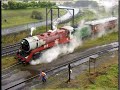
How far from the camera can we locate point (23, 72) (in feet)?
41.6

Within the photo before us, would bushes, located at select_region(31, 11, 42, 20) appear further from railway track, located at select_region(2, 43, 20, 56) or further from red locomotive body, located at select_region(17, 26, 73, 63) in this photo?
railway track, located at select_region(2, 43, 20, 56)

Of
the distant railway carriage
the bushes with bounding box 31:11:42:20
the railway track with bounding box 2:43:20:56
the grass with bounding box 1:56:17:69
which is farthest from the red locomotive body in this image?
the distant railway carriage

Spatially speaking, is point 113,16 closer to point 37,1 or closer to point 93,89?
point 37,1

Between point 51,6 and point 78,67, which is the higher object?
point 51,6

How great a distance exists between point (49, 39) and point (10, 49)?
237 centimetres

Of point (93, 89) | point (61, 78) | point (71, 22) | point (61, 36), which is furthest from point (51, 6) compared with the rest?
point (93, 89)

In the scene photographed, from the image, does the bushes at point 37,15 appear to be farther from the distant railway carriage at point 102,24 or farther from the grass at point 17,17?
the distant railway carriage at point 102,24

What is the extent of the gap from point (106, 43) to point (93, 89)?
786cm

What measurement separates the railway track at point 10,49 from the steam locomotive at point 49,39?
2.35 ft

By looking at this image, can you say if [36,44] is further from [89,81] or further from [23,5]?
[89,81]

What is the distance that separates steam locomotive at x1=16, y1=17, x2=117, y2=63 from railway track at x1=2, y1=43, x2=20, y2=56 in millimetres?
717

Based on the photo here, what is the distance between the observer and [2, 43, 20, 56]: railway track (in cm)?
1412

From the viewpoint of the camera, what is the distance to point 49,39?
1459 cm

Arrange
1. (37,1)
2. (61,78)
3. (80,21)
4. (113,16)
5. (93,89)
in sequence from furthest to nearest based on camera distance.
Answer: (113,16), (80,21), (37,1), (61,78), (93,89)
